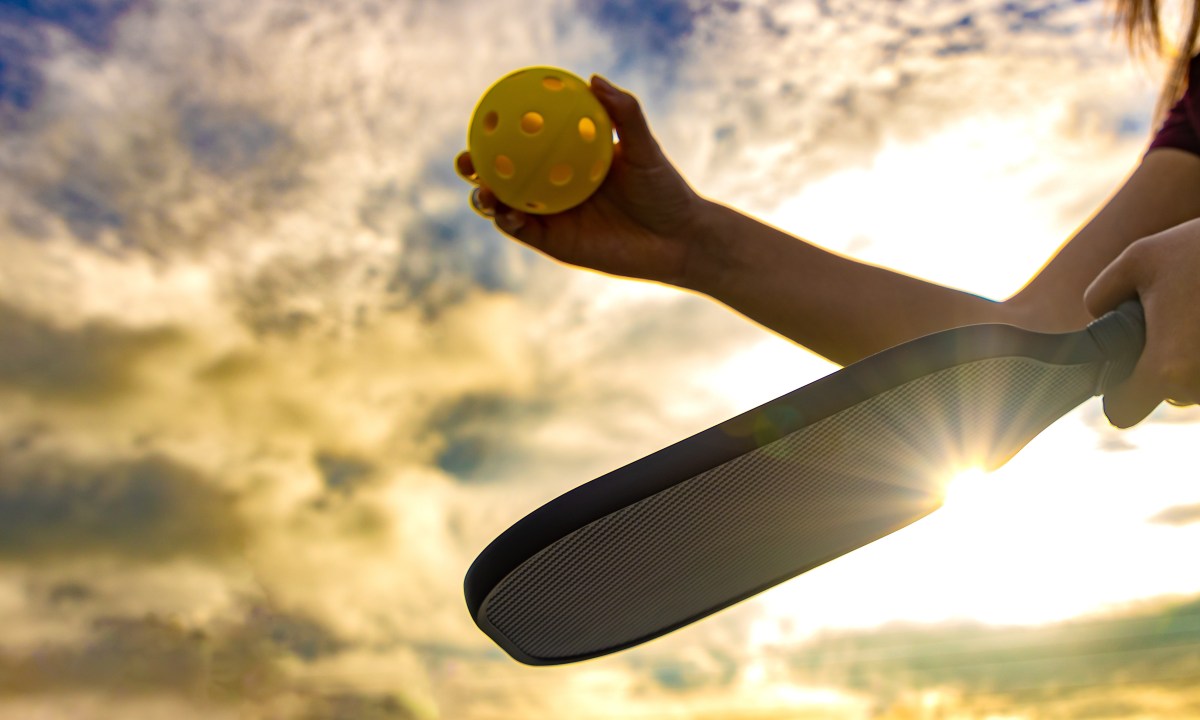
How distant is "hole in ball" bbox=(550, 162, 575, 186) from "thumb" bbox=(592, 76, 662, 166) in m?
0.20

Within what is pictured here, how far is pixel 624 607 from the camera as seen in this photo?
2354 millimetres

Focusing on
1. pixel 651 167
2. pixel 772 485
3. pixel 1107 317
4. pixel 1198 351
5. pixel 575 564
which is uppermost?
pixel 651 167

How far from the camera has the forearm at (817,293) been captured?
2953mm

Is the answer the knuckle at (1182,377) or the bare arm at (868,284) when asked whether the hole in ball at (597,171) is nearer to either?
the bare arm at (868,284)

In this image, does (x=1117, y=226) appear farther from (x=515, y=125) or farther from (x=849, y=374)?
(x=515, y=125)

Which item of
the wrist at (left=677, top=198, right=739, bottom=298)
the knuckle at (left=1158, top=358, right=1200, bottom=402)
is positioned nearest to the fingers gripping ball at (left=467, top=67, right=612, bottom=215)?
the wrist at (left=677, top=198, right=739, bottom=298)

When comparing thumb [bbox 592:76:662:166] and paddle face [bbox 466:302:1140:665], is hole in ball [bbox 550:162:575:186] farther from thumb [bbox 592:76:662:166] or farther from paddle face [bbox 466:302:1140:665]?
paddle face [bbox 466:302:1140:665]

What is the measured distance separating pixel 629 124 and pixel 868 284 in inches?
39.4

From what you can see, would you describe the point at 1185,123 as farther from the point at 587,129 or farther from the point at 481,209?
the point at 481,209

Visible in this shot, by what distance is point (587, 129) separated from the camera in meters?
2.92

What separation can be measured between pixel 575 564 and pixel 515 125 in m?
1.65

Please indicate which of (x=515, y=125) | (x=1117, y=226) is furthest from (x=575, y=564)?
(x=1117, y=226)

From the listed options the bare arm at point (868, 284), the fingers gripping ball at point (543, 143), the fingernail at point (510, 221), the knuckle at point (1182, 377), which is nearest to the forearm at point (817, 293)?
the bare arm at point (868, 284)

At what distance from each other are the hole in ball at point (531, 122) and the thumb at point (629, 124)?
22 centimetres
